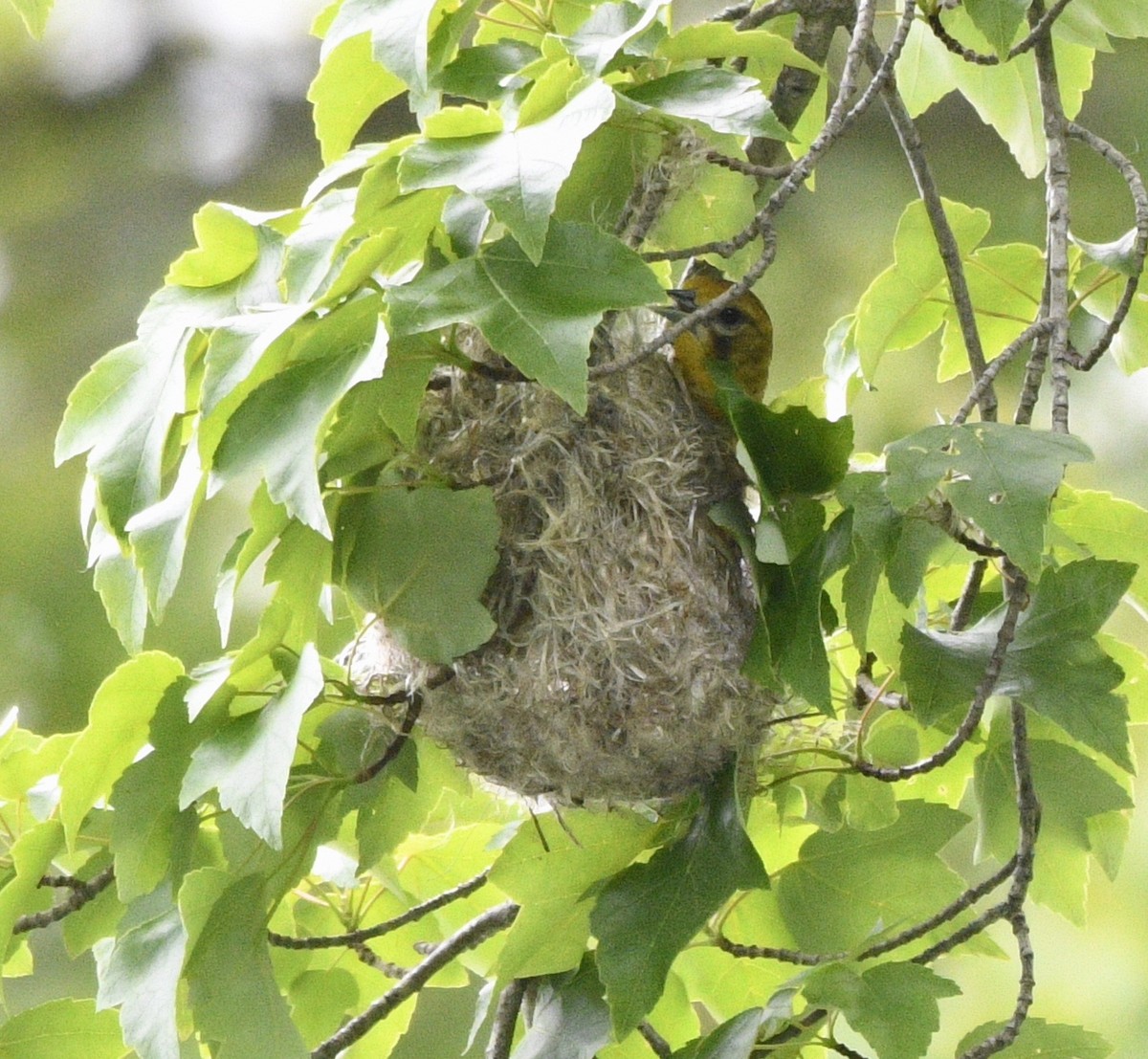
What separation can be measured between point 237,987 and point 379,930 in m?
0.23

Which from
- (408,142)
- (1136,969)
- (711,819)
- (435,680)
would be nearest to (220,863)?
(435,680)

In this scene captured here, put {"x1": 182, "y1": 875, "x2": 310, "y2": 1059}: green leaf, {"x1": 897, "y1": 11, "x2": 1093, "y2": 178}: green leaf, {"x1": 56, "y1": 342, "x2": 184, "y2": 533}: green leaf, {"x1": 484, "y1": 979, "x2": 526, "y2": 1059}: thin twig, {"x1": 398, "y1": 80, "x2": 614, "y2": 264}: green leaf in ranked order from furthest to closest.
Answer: {"x1": 897, "y1": 11, "x2": 1093, "y2": 178}: green leaf, {"x1": 484, "y1": 979, "x2": 526, "y2": 1059}: thin twig, {"x1": 182, "y1": 875, "x2": 310, "y2": 1059}: green leaf, {"x1": 56, "y1": 342, "x2": 184, "y2": 533}: green leaf, {"x1": 398, "y1": 80, "x2": 614, "y2": 264}: green leaf

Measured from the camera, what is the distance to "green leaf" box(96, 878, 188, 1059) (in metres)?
0.98

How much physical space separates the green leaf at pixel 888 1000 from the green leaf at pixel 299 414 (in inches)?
18.2

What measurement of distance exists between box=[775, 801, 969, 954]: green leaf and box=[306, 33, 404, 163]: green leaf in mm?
660

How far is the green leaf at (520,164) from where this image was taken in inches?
30.6

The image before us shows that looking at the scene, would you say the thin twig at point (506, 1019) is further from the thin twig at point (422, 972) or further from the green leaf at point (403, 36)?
the green leaf at point (403, 36)

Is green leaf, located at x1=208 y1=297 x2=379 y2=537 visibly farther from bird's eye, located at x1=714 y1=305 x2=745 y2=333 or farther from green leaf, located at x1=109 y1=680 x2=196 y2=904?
bird's eye, located at x1=714 y1=305 x2=745 y2=333

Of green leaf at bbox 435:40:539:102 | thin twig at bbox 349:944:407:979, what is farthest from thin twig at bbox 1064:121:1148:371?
thin twig at bbox 349:944:407:979

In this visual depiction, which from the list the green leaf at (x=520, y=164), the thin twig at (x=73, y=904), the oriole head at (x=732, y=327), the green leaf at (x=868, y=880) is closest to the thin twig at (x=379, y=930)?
the thin twig at (x=73, y=904)

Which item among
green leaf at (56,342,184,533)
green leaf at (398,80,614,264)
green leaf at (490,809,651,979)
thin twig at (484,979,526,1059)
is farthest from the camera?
thin twig at (484,979,526,1059)

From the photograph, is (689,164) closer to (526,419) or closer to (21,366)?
(526,419)

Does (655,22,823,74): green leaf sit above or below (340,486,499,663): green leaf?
above

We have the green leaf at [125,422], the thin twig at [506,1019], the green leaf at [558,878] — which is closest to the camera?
Answer: the green leaf at [125,422]
